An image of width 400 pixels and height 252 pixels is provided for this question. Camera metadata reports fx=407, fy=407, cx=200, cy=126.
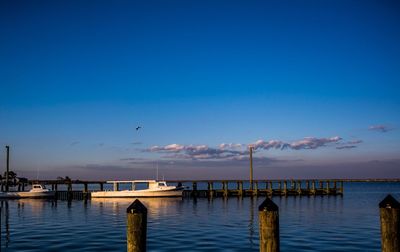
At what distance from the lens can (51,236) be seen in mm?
25328

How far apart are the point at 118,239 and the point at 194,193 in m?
43.0

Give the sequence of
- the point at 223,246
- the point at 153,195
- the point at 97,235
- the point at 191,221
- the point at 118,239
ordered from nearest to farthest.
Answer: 1. the point at 223,246
2. the point at 118,239
3. the point at 97,235
4. the point at 191,221
5. the point at 153,195

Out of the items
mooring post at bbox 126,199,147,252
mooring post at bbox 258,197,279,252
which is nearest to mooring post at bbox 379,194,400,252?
mooring post at bbox 258,197,279,252

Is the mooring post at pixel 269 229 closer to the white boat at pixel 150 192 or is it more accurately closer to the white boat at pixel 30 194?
the white boat at pixel 150 192

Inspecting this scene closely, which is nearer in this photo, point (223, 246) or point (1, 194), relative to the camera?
point (223, 246)

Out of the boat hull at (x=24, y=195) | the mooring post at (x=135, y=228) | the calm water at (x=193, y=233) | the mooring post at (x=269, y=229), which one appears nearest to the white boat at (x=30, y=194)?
the boat hull at (x=24, y=195)

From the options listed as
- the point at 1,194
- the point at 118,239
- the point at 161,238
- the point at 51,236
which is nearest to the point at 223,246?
the point at 161,238

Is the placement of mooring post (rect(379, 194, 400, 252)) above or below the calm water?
above

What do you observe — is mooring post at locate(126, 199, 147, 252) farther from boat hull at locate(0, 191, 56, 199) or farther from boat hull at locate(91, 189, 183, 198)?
boat hull at locate(0, 191, 56, 199)

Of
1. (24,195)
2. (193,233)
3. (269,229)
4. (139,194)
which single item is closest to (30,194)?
(24,195)

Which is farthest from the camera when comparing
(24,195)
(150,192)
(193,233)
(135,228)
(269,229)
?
(24,195)

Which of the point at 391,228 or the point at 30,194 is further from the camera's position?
the point at 30,194

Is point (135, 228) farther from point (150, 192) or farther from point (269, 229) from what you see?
point (150, 192)

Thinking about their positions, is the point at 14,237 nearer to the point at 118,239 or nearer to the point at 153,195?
the point at 118,239
